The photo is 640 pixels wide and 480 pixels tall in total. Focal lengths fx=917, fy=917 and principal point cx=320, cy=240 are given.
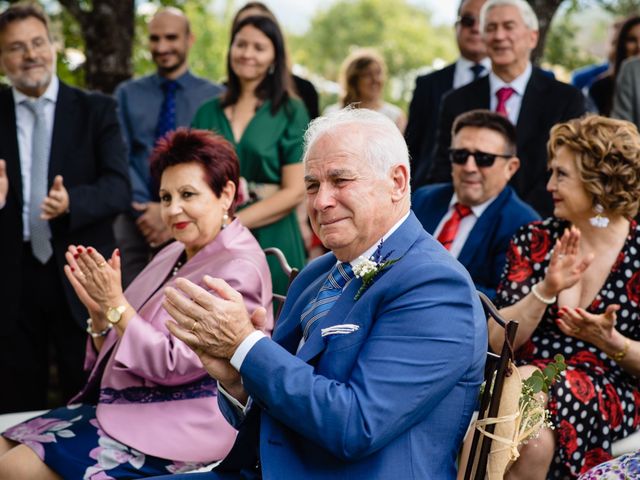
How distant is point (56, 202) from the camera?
4.79m

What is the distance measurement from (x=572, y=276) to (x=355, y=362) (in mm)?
1490

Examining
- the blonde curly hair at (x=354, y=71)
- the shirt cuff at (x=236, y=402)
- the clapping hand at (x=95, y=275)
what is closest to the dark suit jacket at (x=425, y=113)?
the blonde curly hair at (x=354, y=71)

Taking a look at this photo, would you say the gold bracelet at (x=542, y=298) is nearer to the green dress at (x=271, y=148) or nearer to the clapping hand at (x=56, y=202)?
the green dress at (x=271, y=148)

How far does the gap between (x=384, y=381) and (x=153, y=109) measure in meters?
4.38

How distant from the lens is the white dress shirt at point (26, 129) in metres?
5.04

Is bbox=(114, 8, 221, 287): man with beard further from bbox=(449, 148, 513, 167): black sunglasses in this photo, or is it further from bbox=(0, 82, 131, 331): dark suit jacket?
bbox=(449, 148, 513, 167): black sunglasses

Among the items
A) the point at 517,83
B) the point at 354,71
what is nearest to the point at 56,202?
the point at 517,83

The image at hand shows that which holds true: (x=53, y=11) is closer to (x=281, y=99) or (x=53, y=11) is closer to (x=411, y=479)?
(x=281, y=99)

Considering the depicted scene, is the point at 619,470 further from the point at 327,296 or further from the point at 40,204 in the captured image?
the point at 40,204

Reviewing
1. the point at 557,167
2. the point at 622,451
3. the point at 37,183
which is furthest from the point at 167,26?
the point at 622,451

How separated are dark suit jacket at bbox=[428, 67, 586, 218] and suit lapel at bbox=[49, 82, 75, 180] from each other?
2.14 meters

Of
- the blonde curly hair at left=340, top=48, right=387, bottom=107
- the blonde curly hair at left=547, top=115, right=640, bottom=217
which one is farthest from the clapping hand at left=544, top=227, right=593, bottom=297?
the blonde curly hair at left=340, top=48, right=387, bottom=107

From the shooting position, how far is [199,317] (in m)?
2.46

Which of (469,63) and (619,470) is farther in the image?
(469,63)
